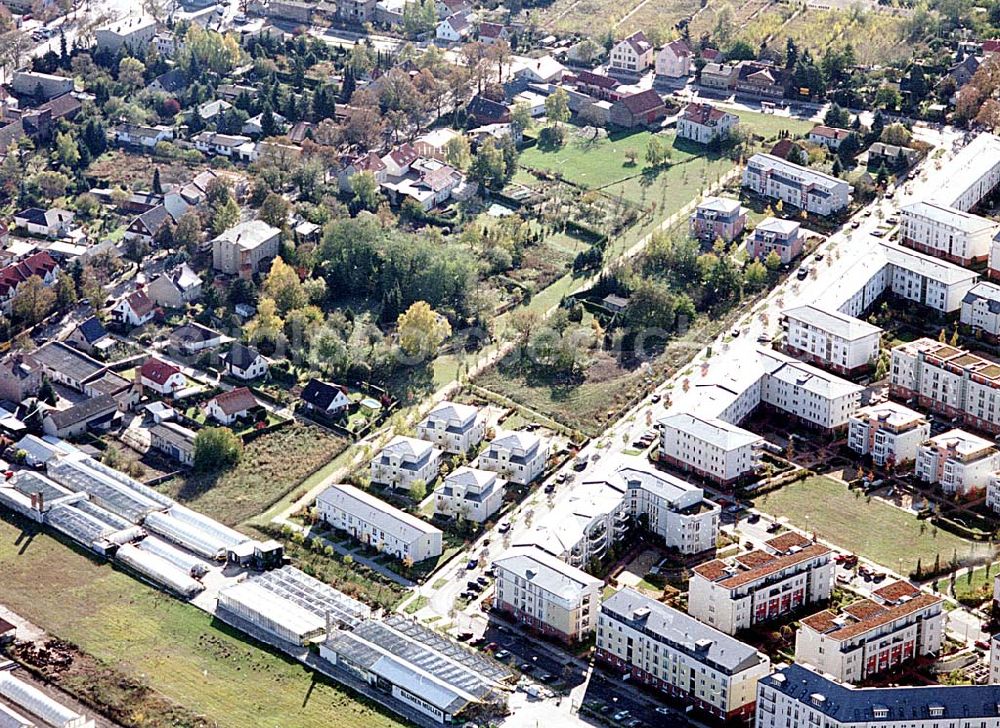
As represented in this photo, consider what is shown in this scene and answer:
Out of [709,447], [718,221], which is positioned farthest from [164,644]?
[718,221]

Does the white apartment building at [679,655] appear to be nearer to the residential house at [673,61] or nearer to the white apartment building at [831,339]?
the white apartment building at [831,339]

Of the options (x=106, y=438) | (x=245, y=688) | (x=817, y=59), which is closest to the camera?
(x=245, y=688)

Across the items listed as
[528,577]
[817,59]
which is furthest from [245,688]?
[817,59]

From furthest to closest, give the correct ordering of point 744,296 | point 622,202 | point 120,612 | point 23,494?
point 622,202
point 744,296
point 23,494
point 120,612

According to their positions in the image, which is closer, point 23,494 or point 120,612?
point 120,612

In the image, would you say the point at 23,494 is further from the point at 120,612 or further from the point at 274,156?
the point at 274,156

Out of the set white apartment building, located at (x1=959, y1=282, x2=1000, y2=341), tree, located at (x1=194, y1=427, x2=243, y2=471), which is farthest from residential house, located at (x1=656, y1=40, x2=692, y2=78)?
tree, located at (x1=194, y1=427, x2=243, y2=471)

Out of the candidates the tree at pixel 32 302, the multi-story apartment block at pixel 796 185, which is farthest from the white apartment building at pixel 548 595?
the multi-story apartment block at pixel 796 185
